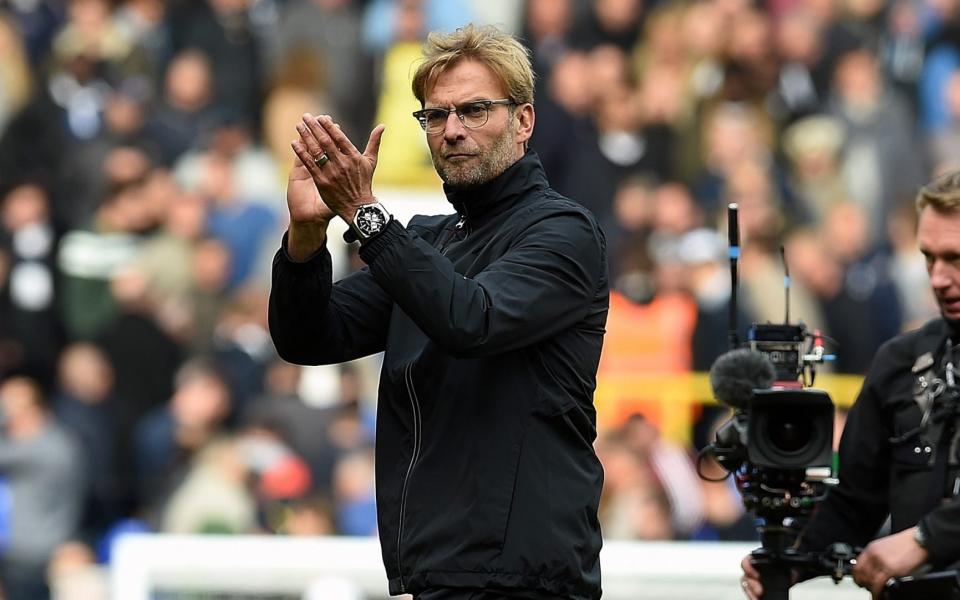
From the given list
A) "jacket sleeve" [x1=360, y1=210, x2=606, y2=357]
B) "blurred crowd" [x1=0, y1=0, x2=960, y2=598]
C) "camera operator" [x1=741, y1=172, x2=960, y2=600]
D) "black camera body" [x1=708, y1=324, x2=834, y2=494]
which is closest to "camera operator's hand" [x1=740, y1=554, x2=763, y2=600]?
"camera operator" [x1=741, y1=172, x2=960, y2=600]

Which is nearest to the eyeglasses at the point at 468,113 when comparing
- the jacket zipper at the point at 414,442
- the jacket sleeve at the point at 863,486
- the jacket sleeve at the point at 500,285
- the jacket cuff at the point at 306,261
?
the jacket sleeve at the point at 500,285

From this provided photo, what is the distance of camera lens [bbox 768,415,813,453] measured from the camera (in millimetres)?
4117

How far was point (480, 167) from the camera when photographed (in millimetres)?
3725

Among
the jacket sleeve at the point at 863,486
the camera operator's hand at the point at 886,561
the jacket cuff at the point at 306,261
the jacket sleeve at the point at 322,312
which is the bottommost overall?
the camera operator's hand at the point at 886,561

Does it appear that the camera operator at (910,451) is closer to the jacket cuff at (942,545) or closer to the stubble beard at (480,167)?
the jacket cuff at (942,545)

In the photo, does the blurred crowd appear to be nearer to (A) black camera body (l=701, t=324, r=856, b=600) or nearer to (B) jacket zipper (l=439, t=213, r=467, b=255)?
(A) black camera body (l=701, t=324, r=856, b=600)

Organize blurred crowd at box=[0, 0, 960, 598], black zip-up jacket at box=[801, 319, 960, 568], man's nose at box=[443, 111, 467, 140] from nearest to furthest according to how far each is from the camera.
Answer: man's nose at box=[443, 111, 467, 140]
black zip-up jacket at box=[801, 319, 960, 568]
blurred crowd at box=[0, 0, 960, 598]

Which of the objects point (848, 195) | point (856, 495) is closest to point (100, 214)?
point (848, 195)

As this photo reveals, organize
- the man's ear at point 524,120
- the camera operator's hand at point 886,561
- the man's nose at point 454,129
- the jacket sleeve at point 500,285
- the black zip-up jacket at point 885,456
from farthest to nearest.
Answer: the black zip-up jacket at point 885,456 < the camera operator's hand at point 886,561 < the man's ear at point 524,120 < the man's nose at point 454,129 < the jacket sleeve at point 500,285

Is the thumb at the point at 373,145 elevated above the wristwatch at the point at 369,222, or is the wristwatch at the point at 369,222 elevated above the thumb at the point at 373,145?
the thumb at the point at 373,145

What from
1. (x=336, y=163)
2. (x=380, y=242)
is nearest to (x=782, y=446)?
(x=380, y=242)

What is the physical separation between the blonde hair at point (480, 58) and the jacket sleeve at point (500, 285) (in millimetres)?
297

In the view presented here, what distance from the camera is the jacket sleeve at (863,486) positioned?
15.1 ft

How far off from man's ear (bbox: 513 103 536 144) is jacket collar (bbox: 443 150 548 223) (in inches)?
1.7
